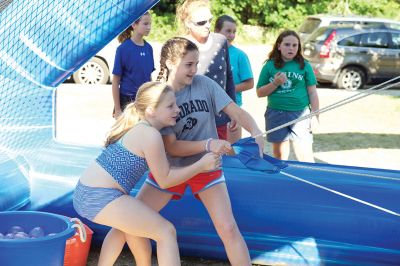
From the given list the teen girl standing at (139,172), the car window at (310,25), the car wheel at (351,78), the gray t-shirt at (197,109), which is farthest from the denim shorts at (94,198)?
the car window at (310,25)

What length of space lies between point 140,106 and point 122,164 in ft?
1.05

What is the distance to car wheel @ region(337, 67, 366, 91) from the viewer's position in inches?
611

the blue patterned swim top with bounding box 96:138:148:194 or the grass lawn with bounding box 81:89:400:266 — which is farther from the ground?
the blue patterned swim top with bounding box 96:138:148:194

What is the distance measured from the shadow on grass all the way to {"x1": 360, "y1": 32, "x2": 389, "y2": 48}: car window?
5.43 meters

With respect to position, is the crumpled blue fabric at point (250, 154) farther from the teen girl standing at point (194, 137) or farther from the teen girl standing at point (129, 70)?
the teen girl standing at point (129, 70)

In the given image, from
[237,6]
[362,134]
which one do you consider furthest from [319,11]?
[362,134]

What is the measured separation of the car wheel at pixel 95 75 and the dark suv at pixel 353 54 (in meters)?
3.93

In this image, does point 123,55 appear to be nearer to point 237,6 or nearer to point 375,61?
point 375,61

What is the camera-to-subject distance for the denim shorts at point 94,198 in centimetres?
404

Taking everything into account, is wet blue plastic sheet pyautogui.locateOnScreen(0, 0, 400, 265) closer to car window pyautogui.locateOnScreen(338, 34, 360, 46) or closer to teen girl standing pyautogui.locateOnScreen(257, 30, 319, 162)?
teen girl standing pyautogui.locateOnScreen(257, 30, 319, 162)

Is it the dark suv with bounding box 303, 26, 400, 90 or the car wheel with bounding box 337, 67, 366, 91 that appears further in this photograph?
the car wheel with bounding box 337, 67, 366, 91

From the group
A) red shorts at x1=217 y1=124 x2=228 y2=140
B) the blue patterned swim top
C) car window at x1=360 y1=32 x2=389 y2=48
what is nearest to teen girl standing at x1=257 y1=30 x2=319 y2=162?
red shorts at x1=217 y1=124 x2=228 y2=140

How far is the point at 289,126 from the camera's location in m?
6.31

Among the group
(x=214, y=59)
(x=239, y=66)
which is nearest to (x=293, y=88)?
(x=239, y=66)
